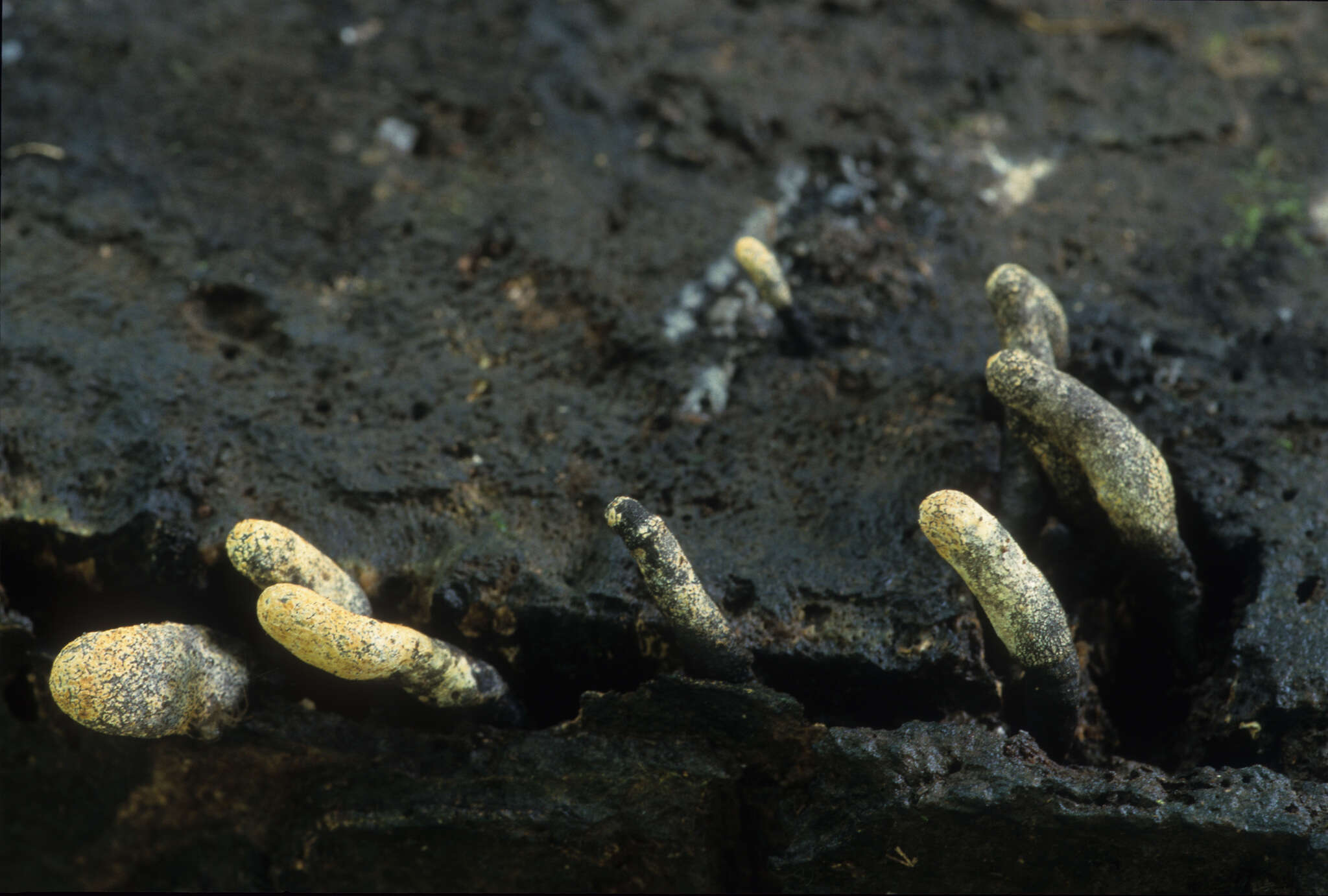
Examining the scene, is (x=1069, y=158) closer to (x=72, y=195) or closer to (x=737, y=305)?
(x=737, y=305)

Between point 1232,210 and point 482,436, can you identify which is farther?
point 1232,210

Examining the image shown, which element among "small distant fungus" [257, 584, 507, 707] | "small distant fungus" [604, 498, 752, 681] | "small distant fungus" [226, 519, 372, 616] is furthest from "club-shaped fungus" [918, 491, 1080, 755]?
"small distant fungus" [226, 519, 372, 616]

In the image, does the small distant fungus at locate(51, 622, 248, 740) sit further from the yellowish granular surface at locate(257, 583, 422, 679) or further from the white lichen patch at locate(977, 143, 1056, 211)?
the white lichen patch at locate(977, 143, 1056, 211)

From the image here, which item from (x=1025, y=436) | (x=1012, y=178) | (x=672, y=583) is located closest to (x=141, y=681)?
(x=672, y=583)

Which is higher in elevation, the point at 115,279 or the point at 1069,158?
the point at 1069,158

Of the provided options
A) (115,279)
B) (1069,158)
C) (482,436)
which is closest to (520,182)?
(482,436)

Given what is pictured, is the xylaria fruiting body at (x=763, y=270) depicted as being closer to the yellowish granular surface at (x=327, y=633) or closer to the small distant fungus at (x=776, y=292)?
the small distant fungus at (x=776, y=292)
